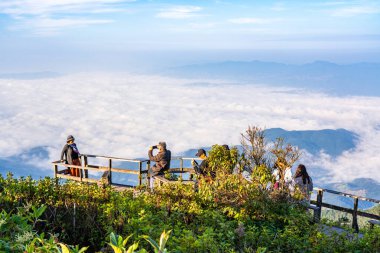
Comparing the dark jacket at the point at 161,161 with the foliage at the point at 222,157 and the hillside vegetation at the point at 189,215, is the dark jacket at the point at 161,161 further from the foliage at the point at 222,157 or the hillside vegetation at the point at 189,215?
the hillside vegetation at the point at 189,215

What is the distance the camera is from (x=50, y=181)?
10734mm

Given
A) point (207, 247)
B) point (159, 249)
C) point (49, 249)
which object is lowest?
point (207, 247)

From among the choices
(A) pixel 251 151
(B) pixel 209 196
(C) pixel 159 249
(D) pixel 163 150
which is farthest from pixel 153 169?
(C) pixel 159 249

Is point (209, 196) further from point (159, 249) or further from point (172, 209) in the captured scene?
point (159, 249)

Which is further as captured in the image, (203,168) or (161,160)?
(161,160)

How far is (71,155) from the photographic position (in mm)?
17328

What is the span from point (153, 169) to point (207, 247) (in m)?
8.50

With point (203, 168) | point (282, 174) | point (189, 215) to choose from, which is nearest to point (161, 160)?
point (203, 168)

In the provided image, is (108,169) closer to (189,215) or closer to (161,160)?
(161,160)

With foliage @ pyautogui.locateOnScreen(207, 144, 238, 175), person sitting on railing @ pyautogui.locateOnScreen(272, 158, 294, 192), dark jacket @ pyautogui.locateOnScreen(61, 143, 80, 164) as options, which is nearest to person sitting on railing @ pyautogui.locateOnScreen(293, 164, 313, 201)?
person sitting on railing @ pyautogui.locateOnScreen(272, 158, 294, 192)

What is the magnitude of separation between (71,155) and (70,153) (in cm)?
9

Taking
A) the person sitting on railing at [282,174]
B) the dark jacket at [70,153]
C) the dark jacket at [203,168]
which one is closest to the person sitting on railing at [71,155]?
the dark jacket at [70,153]

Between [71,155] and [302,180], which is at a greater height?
[302,180]

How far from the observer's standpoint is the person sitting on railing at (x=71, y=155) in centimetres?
1717
